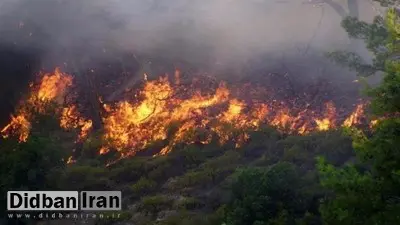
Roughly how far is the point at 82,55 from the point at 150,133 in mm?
9827

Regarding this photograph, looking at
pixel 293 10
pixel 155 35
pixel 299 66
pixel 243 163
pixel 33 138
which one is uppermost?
pixel 293 10

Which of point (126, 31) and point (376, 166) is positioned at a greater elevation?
point (126, 31)

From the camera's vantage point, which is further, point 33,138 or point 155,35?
point 155,35

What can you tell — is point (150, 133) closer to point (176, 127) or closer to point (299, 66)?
point (176, 127)

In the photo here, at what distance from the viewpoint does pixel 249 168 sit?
11.2m

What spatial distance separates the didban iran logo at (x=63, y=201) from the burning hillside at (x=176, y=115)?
130 inches

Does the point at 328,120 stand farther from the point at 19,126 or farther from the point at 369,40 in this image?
the point at 19,126

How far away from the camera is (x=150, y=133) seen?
18125mm

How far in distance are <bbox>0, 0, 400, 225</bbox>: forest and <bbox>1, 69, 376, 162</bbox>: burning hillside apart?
0.53 ft

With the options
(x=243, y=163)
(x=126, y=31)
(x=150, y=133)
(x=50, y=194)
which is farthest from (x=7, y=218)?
(x=126, y=31)

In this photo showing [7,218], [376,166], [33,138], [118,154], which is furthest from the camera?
[118,154]

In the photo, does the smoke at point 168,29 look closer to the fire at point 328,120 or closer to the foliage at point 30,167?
the fire at point 328,120

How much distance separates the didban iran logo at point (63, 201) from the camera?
1296 cm

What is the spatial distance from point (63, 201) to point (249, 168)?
7.15 meters
